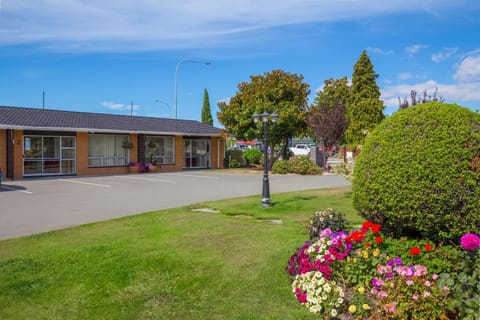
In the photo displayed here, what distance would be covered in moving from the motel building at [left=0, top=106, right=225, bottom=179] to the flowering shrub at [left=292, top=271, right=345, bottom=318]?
1883cm

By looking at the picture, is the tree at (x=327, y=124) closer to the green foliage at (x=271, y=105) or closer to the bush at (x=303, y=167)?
the green foliage at (x=271, y=105)

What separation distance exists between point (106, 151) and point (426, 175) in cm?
2216

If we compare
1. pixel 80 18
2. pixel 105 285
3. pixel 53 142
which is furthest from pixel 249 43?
pixel 105 285

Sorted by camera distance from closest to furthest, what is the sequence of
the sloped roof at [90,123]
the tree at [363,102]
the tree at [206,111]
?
1. the sloped roof at [90,123]
2. the tree at [363,102]
3. the tree at [206,111]

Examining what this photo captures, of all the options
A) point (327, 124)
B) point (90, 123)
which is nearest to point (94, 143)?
point (90, 123)

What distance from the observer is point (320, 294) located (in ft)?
12.9

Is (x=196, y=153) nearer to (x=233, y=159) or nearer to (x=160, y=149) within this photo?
(x=233, y=159)

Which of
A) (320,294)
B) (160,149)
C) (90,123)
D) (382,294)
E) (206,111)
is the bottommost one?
(320,294)

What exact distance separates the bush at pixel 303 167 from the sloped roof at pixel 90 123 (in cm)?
730

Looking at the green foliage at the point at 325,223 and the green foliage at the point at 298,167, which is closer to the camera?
the green foliage at the point at 325,223

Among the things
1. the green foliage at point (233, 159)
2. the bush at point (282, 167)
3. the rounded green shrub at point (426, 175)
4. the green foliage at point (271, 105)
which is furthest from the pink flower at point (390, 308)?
the green foliage at point (233, 159)

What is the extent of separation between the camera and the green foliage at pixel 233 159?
29.8 m

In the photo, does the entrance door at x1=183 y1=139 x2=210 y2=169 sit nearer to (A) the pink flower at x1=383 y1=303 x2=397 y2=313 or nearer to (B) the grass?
(B) the grass

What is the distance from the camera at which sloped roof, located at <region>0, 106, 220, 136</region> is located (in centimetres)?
1985
